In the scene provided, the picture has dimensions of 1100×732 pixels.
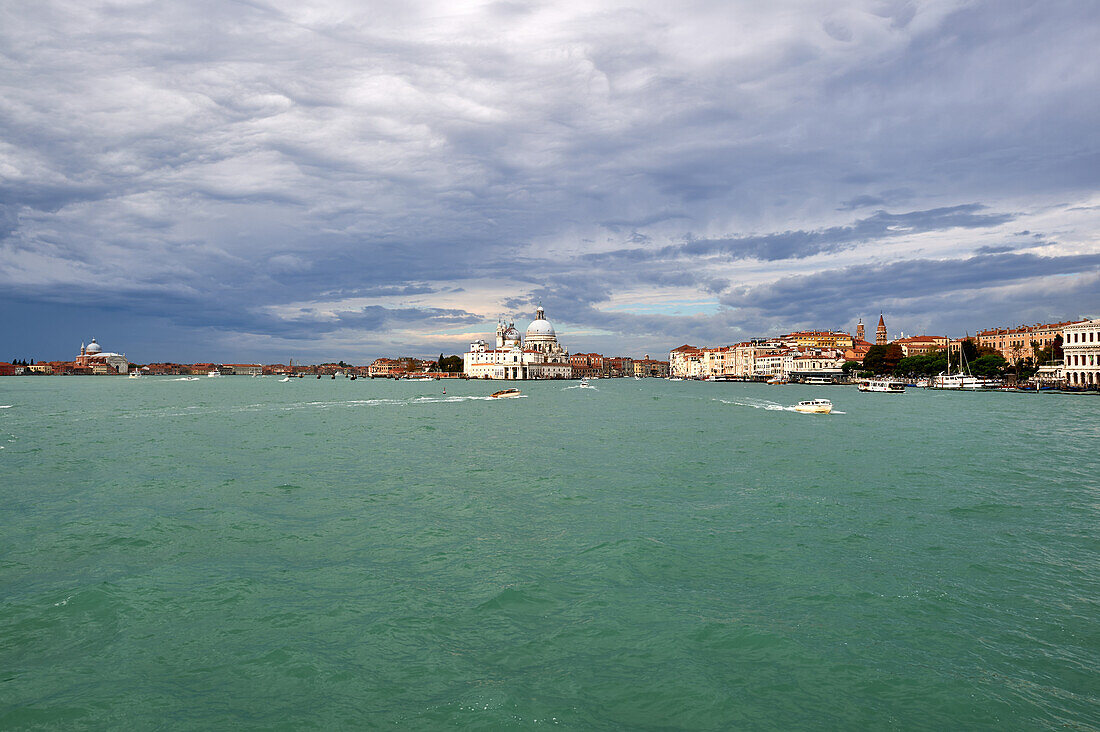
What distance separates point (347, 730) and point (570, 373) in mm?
162030

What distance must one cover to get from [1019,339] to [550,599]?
130 meters

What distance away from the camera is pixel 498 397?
65125mm

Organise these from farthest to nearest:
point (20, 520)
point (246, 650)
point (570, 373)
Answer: point (570, 373) < point (20, 520) < point (246, 650)

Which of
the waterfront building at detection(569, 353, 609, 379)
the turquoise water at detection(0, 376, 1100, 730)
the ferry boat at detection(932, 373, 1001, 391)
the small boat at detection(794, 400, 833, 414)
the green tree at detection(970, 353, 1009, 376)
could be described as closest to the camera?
the turquoise water at detection(0, 376, 1100, 730)

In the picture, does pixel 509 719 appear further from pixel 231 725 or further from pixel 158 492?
pixel 158 492

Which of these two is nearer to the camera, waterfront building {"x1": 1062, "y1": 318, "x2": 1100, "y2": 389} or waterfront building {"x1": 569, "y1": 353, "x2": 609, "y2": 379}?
waterfront building {"x1": 1062, "y1": 318, "x2": 1100, "y2": 389}

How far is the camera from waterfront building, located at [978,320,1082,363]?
10238 centimetres

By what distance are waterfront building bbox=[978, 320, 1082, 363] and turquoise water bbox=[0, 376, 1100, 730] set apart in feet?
360

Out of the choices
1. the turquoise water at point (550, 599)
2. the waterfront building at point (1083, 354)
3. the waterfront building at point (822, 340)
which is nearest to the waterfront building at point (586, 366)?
the waterfront building at point (822, 340)

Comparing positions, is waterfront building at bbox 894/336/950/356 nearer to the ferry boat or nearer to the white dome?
the ferry boat

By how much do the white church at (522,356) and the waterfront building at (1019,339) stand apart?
86.4m

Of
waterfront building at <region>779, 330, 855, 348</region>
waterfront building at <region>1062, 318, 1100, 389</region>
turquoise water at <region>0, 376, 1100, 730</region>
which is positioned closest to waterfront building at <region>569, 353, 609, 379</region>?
waterfront building at <region>779, 330, 855, 348</region>

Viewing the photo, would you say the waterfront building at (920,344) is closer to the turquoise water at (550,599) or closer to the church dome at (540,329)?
the church dome at (540,329)

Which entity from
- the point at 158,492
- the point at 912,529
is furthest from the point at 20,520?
the point at 912,529
